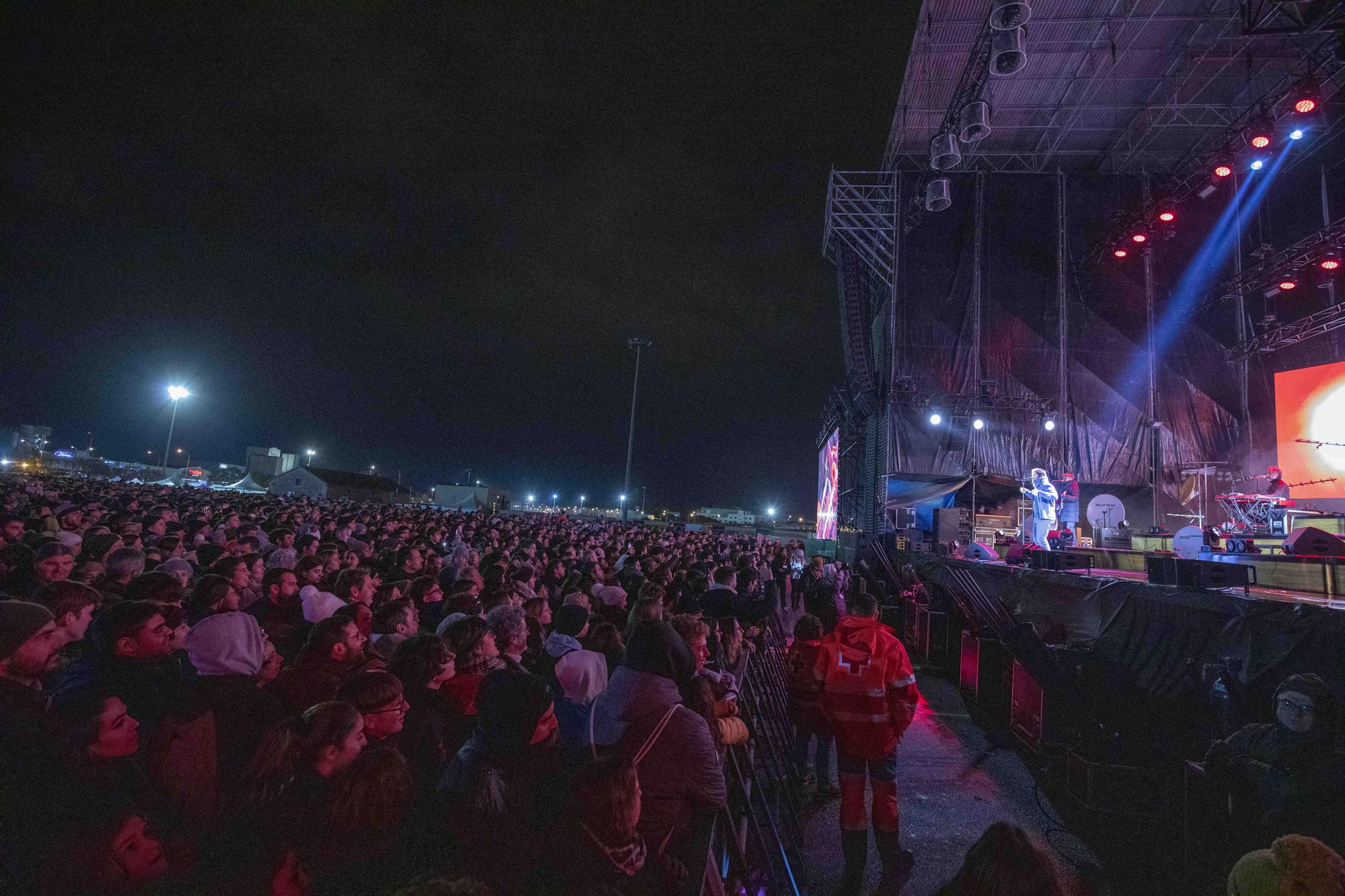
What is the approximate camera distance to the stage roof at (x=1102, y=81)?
16.5 m

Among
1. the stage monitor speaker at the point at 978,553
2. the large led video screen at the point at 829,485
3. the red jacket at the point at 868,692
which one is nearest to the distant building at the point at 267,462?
the large led video screen at the point at 829,485

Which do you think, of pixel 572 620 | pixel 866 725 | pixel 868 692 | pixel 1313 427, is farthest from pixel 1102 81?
pixel 572 620

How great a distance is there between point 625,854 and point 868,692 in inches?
106

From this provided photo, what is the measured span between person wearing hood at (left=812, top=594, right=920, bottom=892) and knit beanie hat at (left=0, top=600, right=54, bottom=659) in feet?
13.6

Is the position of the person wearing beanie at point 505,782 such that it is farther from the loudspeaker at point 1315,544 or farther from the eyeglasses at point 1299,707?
the loudspeaker at point 1315,544

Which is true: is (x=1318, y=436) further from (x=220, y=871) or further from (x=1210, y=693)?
(x=220, y=871)

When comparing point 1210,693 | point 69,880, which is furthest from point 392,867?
point 1210,693

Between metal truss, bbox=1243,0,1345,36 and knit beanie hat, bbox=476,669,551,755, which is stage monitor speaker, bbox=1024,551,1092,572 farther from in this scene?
metal truss, bbox=1243,0,1345,36

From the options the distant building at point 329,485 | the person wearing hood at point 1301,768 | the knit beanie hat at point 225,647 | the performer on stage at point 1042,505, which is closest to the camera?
the knit beanie hat at point 225,647

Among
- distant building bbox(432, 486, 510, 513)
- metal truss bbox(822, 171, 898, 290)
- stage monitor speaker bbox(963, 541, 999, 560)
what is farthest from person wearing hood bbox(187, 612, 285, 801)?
distant building bbox(432, 486, 510, 513)

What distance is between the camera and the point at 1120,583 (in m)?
6.95

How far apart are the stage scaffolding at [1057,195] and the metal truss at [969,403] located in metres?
0.07

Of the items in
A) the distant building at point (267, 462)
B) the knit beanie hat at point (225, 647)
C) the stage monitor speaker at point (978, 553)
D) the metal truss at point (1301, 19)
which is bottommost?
the knit beanie hat at point (225, 647)

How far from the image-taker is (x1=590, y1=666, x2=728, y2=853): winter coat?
241 cm
